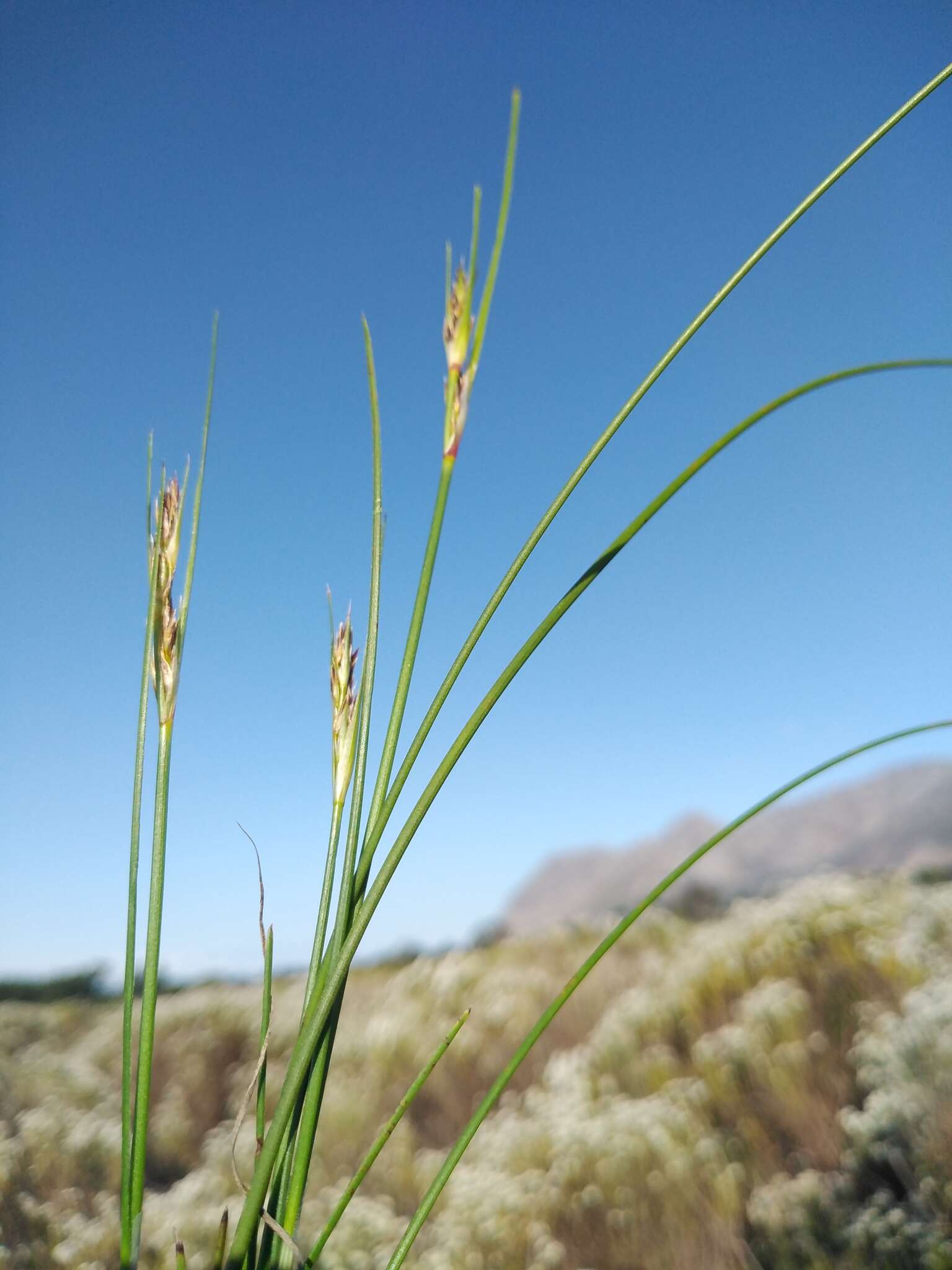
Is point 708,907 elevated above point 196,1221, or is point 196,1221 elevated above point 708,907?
point 708,907

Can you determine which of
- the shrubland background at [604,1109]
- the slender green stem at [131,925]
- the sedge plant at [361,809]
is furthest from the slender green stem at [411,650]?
the shrubland background at [604,1109]

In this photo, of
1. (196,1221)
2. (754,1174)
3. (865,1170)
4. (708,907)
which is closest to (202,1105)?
(196,1221)

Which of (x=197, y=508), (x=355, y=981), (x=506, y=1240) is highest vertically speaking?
(x=197, y=508)

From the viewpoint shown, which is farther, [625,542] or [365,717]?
[365,717]

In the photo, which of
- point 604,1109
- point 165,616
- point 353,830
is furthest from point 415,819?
point 604,1109

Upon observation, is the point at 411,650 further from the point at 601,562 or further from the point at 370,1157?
the point at 370,1157

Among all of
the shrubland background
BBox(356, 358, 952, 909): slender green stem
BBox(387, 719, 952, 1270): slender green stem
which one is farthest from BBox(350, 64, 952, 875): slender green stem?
the shrubland background

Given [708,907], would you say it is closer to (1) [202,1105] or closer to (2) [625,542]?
(1) [202,1105]

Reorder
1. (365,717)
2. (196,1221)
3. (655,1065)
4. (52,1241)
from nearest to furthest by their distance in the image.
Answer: (365,717) < (52,1241) < (196,1221) < (655,1065)
